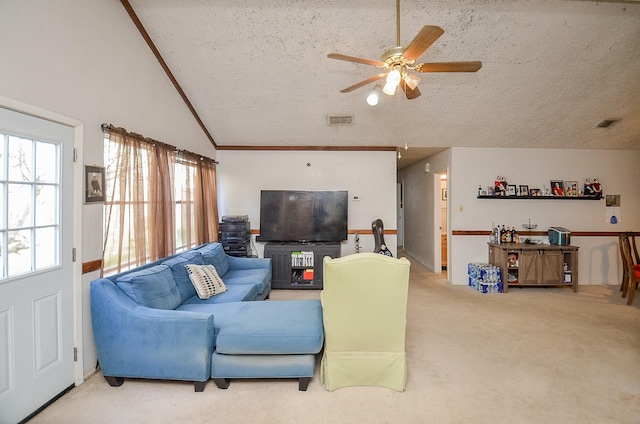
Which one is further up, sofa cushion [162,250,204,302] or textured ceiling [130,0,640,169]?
textured ceiling [130,0,640,169]

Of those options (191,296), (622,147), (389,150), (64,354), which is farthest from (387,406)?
(622,147)

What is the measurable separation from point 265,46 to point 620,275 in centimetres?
681

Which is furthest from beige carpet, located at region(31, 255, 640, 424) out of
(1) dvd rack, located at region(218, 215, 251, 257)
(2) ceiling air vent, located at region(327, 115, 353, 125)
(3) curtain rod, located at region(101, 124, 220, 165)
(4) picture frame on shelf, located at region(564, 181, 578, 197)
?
(2) ceiling air vent, located at region(327, 115, 353, 125)

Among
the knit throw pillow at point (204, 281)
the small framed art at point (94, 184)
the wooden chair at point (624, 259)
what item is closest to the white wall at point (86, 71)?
the small framed art at point (94, 184)

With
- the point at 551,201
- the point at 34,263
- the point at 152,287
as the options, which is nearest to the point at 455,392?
the point at 152,287

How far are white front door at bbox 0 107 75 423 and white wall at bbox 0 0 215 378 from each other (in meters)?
0.16

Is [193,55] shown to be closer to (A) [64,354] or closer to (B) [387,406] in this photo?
(A) [64,354]

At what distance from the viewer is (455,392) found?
2229 millimetres

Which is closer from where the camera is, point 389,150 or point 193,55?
point 193,55

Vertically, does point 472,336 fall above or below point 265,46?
below

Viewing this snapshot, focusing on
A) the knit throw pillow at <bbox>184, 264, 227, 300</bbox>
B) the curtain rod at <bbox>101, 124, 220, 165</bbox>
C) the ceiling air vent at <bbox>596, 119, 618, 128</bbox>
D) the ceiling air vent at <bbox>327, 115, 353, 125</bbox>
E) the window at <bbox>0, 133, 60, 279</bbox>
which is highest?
the ceiling air vent at <bbox>327, 115, 353, 125</bbox>

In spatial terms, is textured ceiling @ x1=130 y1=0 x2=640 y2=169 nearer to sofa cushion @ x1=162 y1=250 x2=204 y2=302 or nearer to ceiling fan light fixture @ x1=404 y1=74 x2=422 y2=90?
ceiling fan light fixture @ x1=404 y1=74 x2=422 y2=90

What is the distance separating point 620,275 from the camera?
5242mm

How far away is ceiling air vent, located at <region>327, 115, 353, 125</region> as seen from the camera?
451 centimetres
